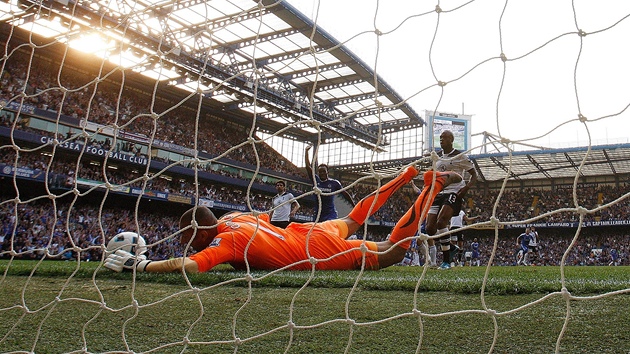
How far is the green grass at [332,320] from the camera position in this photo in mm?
1819

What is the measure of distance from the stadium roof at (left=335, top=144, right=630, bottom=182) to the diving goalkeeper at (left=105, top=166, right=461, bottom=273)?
19.2 m

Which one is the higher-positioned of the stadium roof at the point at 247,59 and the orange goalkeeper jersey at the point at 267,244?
the stadium roof at the point at 247,59

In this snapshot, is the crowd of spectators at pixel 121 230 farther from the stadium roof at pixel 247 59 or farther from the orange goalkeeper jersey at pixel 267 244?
the stadium roof at pixel 247 59

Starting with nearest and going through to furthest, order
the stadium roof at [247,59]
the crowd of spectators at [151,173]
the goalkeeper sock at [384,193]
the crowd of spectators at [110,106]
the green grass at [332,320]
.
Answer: the green grass at [332,320] < the goalkeeper sock at [384,193] < the stadium roof at [247,59] < the crowd of spectators at [151,173] < the crowd of spectators at [110,106]

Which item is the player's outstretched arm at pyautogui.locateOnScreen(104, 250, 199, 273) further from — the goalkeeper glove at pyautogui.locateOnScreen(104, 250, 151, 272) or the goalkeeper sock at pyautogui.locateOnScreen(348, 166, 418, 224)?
the goalkeeper sock at pyautogui.locateOnScreen(348, 166, 418, 224)

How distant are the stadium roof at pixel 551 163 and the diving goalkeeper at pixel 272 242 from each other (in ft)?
63.1

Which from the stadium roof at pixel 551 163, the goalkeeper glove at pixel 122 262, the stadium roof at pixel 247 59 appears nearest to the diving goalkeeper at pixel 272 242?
the goalkeeper glove at pixel 122 262

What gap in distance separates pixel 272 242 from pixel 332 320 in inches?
92.3

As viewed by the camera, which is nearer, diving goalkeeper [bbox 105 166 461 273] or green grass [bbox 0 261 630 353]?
green grass [bbox 0 261 630 353]

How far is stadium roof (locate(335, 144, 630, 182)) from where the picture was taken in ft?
79.7

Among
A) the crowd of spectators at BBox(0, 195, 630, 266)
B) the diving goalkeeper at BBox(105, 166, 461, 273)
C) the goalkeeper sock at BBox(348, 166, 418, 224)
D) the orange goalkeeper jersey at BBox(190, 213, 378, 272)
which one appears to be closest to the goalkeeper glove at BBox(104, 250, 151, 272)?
the diving goalkeeper at BBox(105, 166, 461, 273)

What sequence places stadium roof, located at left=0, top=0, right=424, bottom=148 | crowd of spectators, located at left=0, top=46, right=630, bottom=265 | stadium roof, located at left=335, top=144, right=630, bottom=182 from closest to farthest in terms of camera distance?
stadium roof, located at left=0, top=0, right=424, bottom=148
crowd of spectators, located at left=0, top=46, right=630, bottom=265
stadium roof, located at left=335, top=144, right=630, bottom=182

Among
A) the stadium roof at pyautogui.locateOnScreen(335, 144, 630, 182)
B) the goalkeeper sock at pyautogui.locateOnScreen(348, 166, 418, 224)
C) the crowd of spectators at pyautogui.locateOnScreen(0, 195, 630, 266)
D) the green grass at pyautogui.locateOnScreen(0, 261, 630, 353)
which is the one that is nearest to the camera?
the green grass at pyautogui.locateOnScreen(0, 261, 630, 353)

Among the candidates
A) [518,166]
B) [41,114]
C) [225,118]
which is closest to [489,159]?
[518,166]
